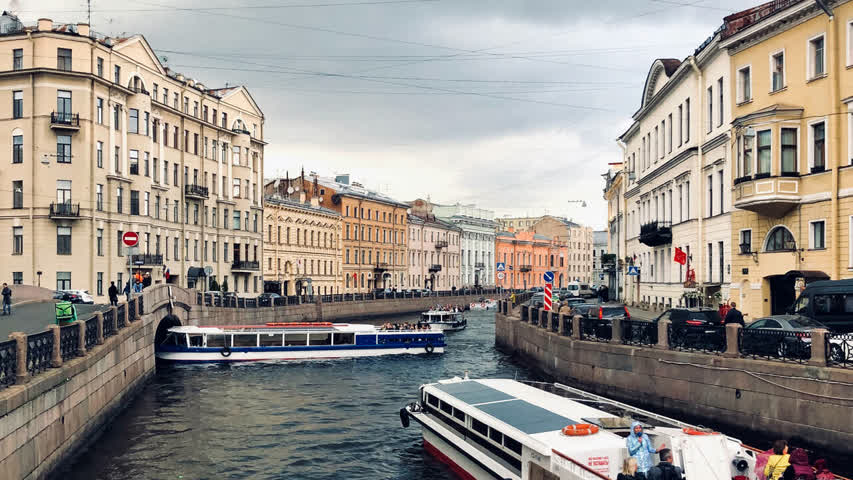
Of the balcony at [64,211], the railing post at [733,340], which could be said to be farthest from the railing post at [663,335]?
the balcony at [64,211]

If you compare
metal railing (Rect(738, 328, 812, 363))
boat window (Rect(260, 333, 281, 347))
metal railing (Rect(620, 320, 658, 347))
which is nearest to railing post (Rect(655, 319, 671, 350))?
metal railing (Rect(620, 320, 658, 347))

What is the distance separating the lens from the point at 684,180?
4022 cm

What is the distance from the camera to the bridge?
1412cm

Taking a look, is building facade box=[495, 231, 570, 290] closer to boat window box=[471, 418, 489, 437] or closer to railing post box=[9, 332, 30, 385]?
boat window box=[471, 418, 489, 437]

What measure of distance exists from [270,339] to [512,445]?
29.1 metres

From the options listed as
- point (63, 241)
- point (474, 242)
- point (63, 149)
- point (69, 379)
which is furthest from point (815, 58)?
point (474, 242)

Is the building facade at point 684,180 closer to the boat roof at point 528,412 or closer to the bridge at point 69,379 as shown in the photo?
the boat roof at point 528,412

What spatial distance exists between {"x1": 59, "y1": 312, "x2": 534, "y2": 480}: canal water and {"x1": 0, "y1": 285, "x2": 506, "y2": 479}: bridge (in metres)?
0.79

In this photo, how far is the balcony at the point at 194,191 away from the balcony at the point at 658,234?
3231cm

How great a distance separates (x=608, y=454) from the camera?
44.1 feet

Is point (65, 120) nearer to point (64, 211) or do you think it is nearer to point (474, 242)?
point (64, 211)

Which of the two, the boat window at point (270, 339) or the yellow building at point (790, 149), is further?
the boat window at point (270, 339)

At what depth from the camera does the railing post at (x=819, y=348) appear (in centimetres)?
1712

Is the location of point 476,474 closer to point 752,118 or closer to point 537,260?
point 752,118
